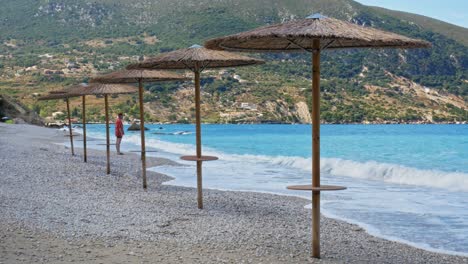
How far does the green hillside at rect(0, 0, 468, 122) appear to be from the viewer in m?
85.8

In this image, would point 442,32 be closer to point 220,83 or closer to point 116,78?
point 220,83

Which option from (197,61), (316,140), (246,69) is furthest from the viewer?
(246,69)

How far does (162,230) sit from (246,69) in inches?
3503

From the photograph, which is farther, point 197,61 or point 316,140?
point 197,61

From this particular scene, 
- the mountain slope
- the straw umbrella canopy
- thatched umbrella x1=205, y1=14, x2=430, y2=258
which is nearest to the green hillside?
the mountain slope

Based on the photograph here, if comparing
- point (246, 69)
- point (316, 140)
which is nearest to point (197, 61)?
point (316, 140)

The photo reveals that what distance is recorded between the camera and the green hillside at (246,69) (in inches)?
3378

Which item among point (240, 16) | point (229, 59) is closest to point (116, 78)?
point (229, 59)

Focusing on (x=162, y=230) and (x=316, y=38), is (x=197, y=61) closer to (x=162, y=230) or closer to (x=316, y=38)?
(x=162, y=230)

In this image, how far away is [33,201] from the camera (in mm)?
9047

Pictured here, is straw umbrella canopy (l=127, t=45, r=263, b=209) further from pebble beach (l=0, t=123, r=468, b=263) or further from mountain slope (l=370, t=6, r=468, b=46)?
mountain slope (l=370, t=6, r=468, b=46)

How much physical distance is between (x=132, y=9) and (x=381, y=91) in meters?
47.6

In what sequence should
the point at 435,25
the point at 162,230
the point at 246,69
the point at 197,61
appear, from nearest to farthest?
the point at 162,230
the point at 197,61
the point at 246,69
the point at 435,25

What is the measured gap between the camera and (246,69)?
95.9 metres
